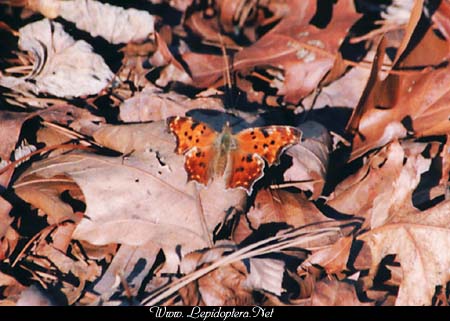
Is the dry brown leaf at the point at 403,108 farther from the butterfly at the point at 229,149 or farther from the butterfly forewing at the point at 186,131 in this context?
the butterfly forewing at the point at 186,131

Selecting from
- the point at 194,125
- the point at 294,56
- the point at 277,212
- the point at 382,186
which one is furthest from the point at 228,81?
the point at 382,186

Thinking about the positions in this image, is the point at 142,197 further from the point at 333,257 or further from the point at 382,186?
the point at 382,186

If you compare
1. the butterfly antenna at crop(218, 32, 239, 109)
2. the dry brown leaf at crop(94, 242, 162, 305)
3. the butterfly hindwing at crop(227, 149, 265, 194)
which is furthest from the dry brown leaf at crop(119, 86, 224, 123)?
the dry brown leaf at crop(94, 242, 162, 305)

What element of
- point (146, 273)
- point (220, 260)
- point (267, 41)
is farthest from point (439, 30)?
point (146, 273)

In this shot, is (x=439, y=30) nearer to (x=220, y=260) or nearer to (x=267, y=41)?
(x=267, y=41)

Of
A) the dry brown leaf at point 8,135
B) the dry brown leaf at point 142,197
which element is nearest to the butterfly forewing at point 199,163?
the dry brown leaf at point 142,197

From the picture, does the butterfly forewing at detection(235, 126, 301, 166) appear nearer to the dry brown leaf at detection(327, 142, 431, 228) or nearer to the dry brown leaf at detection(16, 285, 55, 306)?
the dry brown leaf at detection(327, 142, 431, 228)

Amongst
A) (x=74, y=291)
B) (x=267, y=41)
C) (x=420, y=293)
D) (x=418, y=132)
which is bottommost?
(x=74, y=291)
